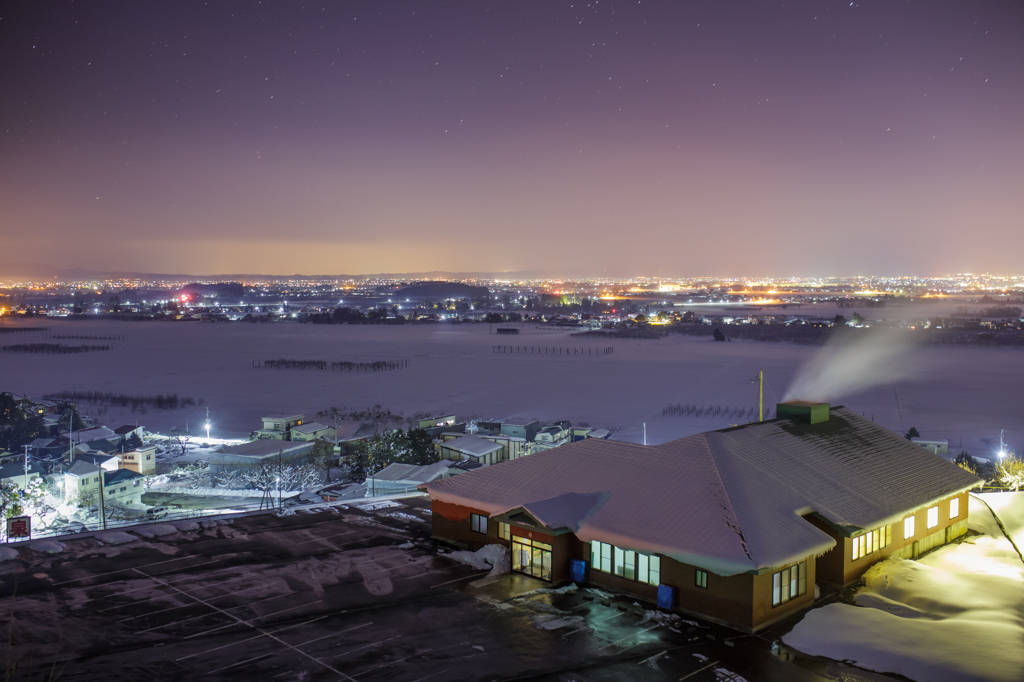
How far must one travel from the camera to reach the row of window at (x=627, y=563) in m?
10.0

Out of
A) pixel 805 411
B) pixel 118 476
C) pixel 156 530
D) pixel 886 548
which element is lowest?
pixel 118 476

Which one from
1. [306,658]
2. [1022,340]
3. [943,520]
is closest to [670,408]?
[943,520]

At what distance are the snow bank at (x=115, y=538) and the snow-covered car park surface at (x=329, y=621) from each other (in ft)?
0.14

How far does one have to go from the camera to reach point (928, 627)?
9.20 metres

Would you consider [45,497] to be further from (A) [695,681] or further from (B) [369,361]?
(B) [369,361]

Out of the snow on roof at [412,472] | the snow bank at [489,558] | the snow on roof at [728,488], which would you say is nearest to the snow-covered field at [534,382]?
the snow on roof at [412,472]

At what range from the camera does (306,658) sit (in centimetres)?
829

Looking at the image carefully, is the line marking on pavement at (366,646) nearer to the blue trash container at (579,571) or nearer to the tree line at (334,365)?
the blue trash container at (579,571)

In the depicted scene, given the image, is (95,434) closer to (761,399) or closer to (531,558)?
(531,558)

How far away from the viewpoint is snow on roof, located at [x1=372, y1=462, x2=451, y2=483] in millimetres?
20344

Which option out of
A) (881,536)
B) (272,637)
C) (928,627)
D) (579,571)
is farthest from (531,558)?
(881,536)

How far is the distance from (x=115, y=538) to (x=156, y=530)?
68cm

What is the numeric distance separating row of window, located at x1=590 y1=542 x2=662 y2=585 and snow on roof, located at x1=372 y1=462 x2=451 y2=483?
33.0 ft

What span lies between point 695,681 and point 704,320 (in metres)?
88.5
